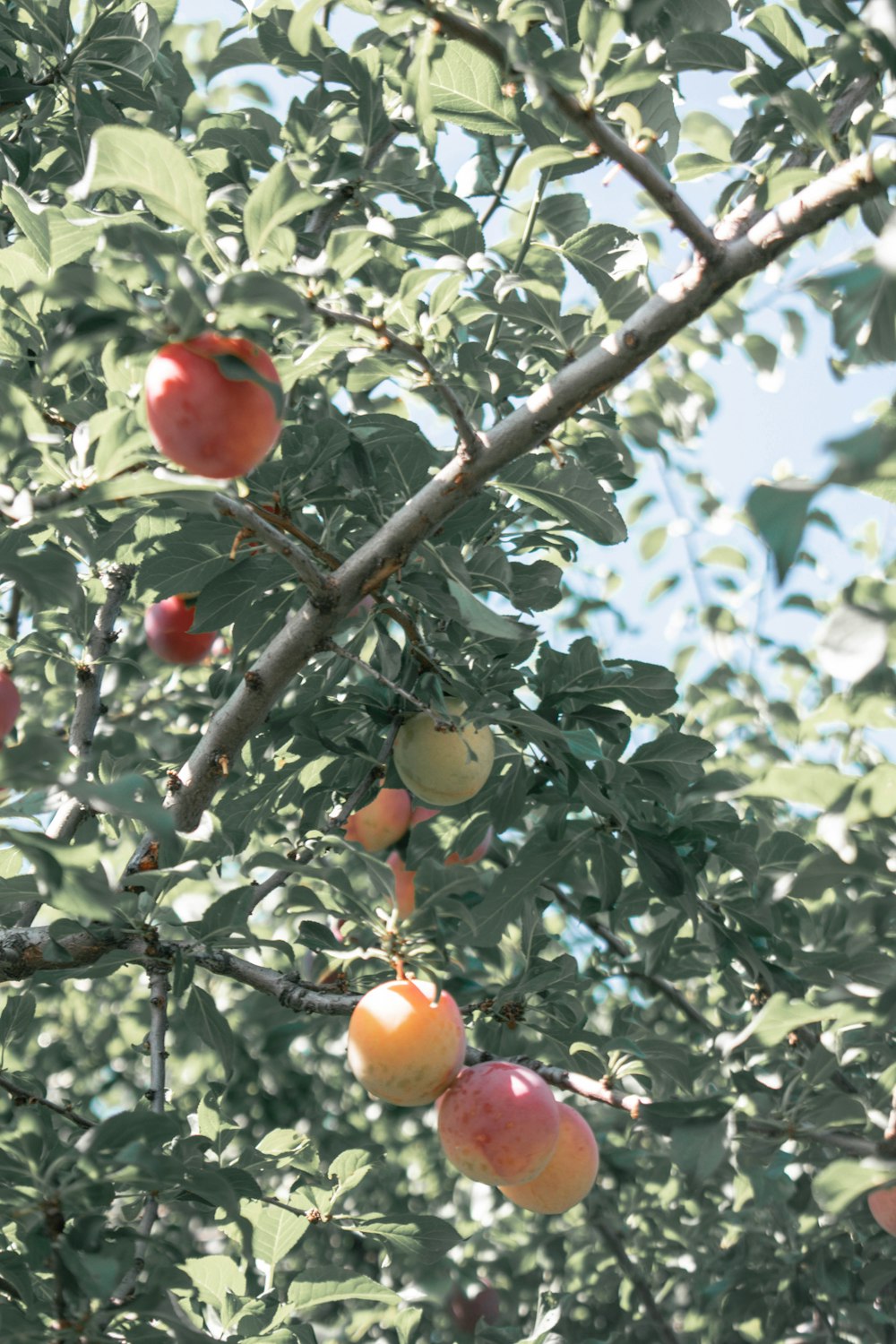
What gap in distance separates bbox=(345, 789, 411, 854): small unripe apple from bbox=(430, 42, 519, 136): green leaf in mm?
1133

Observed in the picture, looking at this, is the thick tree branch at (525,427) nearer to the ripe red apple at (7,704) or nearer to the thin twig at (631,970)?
the ripe red apple at (7,704)

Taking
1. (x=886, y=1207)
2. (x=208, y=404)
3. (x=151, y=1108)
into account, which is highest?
(x=208, y=404)

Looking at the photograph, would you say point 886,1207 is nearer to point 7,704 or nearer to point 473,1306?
point 473,1306

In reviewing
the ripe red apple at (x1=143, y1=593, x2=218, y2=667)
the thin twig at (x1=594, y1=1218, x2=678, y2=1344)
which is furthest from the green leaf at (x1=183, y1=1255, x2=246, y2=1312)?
the thin twig at (x1=594, y1=1218, x2=678, y2=1344)

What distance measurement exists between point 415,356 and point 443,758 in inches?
26.6

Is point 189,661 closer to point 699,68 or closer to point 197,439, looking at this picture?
point 197,439

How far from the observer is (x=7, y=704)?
1.43m

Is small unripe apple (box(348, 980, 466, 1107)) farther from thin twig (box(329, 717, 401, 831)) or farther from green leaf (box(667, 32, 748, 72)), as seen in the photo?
green leaf (box(667, 32, 748, 72))

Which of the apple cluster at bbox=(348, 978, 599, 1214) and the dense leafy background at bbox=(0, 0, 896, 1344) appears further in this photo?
the apple cluster at bbox=(348, 978, 599, 1214)

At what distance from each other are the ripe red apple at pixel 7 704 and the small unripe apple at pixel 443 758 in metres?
0.62

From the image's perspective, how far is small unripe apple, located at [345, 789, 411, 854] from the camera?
2.14 meters

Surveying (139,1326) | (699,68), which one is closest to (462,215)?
(699,68)

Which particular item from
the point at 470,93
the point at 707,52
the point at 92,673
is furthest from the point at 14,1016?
the point at 707,52

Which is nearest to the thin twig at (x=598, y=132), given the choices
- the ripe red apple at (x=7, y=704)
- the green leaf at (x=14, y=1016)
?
the ripe red apple at (x=7, y=704)
